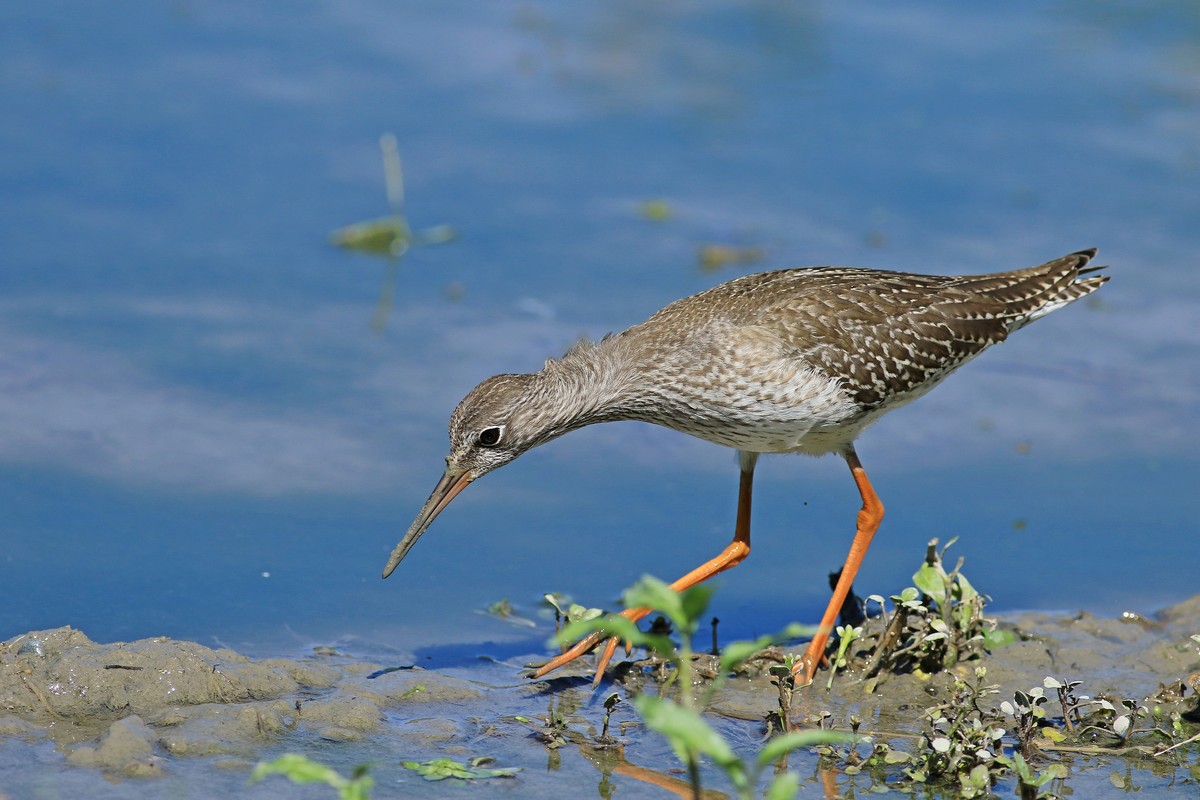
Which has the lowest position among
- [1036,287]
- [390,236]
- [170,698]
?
[170,698]

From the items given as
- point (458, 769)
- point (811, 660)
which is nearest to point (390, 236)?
point (811, 660)

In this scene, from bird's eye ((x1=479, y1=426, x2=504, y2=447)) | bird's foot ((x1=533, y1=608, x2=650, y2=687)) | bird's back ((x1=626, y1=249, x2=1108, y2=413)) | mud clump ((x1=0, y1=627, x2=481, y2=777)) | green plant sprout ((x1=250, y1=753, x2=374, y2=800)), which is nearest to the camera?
green plant sprout ((x1=250, y1=753, x2=374, y2=800))

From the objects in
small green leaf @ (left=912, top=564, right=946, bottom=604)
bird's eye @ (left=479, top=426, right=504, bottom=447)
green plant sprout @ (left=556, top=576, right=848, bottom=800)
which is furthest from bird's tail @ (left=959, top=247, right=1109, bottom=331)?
green plant sprout @ (left=556, top=576, right=848, bottom=800)

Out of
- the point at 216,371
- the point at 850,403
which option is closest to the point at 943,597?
the point at 850,403

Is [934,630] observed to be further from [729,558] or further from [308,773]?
[308,773]

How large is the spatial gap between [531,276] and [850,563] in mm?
4223

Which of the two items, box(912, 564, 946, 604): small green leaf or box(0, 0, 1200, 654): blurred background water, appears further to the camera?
box(0, 0, 1200, 654): blurred background water

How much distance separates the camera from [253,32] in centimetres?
1568

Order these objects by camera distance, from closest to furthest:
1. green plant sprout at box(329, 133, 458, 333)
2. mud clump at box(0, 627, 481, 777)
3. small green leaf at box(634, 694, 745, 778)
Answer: small green leaf at box(634, 694, 745, 778), mud clump at box(0, 627, 481, 777), green plant sprout at box(329, 133, 458, 333)

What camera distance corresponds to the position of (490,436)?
26.6 feet

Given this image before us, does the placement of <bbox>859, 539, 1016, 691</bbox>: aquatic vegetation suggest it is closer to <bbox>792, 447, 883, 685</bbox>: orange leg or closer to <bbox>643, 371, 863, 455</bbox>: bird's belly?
Result: <bbox>792, 447, 883, 685</bbox>: orange leg

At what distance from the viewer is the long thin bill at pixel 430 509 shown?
8070 millimetres

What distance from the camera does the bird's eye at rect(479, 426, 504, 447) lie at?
8.05 m

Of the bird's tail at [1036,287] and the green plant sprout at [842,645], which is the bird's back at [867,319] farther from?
the green plant sprout at [842,645]
